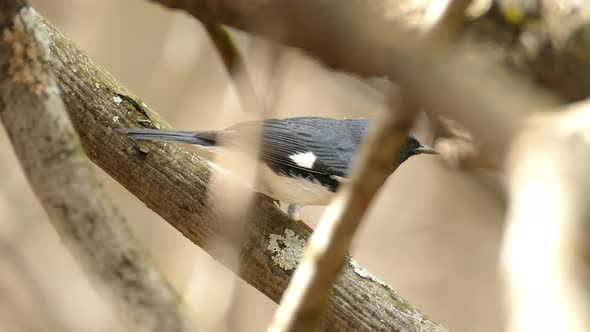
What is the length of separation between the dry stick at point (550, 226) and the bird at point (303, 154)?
1.92m

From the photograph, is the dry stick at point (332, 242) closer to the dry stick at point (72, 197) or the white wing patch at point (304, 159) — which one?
the dry stick at point (72, 197)

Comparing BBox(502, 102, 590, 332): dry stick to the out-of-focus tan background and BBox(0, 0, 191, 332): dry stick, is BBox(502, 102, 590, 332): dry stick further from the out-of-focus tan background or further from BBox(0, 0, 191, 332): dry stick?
the out-of-focus tan background

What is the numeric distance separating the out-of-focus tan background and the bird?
146cm

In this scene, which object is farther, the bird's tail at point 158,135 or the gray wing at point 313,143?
the gray wing at point 313,143

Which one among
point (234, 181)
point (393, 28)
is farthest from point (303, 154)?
point (393, 28)

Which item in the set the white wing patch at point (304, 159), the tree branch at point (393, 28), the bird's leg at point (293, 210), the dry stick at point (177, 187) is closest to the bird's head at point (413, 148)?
the white wing patch at point (304, 159)

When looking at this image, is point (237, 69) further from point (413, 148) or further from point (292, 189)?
point (413, 148)

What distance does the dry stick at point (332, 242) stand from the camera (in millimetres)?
829

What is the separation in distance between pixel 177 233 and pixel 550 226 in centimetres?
484

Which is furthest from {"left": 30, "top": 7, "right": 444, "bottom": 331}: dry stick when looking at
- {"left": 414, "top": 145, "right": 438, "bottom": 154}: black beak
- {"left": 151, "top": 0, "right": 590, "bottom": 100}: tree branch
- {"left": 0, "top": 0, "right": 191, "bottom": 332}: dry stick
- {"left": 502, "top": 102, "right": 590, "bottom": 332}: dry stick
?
{"left": 502, "top": 102, "right": 590, "bottom": 332}: dry stick

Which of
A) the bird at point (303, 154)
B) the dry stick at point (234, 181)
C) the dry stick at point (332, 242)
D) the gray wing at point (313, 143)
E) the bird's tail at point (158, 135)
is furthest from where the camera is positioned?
the gray wing at point (313, 143)

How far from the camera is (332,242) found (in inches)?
36.8

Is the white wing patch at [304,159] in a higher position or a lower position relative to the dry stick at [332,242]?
higher

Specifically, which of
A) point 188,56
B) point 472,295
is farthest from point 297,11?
point 472,295
